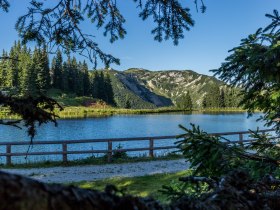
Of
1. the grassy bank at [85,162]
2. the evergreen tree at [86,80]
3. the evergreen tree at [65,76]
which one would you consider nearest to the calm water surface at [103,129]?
the grassy bank at [85,162]

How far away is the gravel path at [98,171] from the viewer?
13594mm

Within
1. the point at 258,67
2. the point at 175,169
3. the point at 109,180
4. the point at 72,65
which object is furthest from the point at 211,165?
the point at 72,65

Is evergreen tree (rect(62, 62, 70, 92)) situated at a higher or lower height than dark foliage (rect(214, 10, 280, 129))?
higher

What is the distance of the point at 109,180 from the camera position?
12531 millimetres

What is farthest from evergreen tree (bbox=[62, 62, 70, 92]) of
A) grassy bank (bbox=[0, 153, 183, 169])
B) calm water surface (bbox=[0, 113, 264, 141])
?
grassy bank (bbox=[0, 153, 183, 169])

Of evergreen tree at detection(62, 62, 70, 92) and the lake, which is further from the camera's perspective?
evergreen tree at detection(62, 62, 70, 92)

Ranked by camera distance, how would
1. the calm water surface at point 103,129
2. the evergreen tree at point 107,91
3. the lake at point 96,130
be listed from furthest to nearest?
the evergreen tree at point 107,91 < the calm water surface at point 103,129 < the lake at point 96,130

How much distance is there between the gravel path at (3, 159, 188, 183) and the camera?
13.6 metres

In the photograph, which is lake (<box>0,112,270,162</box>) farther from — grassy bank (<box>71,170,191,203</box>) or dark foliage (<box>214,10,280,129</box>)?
dark foliage (<box>214,10,280,129</box>)

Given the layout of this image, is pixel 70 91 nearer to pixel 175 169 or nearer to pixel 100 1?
pixel 175 169

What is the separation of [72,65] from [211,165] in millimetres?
127322

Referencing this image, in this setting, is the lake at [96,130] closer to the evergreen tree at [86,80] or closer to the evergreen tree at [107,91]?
the evergreen tree at [86,80]

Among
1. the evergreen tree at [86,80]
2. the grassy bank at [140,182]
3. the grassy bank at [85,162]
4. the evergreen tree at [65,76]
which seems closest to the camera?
the grassy bank at [140,182]

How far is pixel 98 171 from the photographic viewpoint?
1491cm
